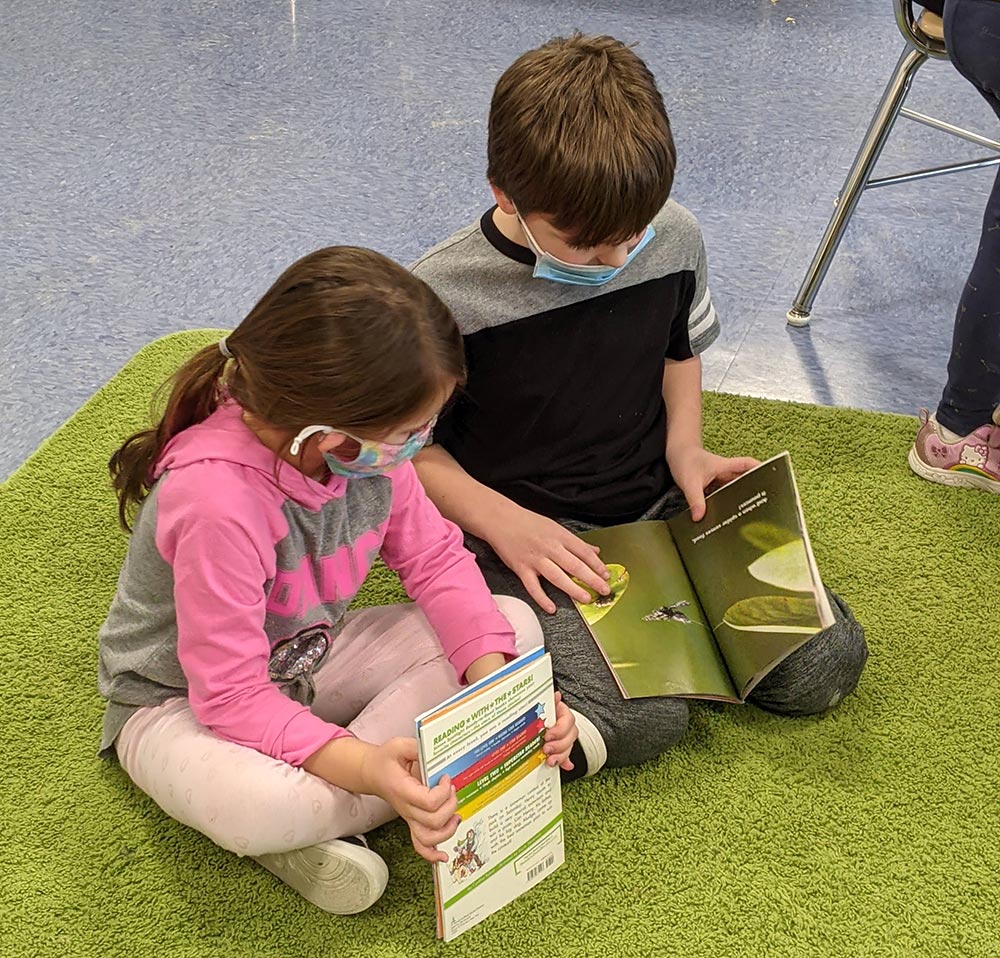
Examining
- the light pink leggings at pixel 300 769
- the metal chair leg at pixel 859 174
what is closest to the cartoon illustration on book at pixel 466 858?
the light pink leggings at pixel 300 769

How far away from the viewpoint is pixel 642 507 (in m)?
1.28

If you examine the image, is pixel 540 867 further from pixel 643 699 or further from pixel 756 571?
pixel 756 571

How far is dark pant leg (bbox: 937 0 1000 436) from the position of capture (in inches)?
51.8

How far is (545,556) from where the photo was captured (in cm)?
117

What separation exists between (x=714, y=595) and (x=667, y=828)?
0.22 metres

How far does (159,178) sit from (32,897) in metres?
1.39

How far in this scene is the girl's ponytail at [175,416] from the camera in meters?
0.94

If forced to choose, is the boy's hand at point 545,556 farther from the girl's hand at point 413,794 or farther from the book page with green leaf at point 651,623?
the girl's hand at point 413,794

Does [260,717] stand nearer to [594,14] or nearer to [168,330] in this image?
[168,330]

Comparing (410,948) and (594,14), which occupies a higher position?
(594,14)

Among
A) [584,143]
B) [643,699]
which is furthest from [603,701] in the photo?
[584,143]

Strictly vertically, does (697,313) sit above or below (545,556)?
above

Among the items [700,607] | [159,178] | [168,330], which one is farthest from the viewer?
[159,178]

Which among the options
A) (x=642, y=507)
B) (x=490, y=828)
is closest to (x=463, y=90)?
(x=642, y=507)
